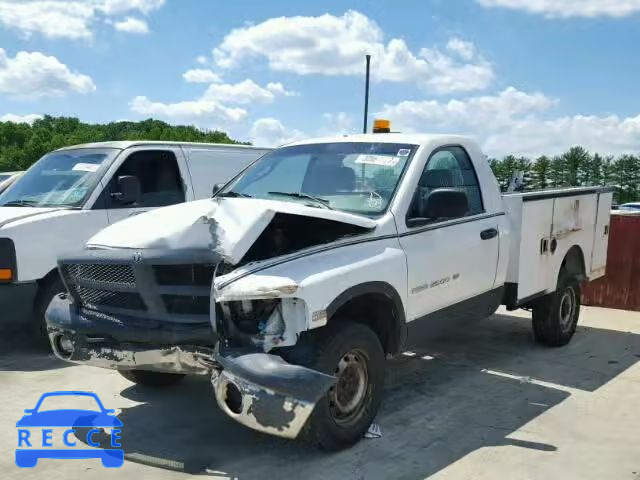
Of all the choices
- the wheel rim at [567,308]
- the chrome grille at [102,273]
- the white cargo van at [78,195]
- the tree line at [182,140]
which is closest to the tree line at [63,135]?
the tree line at [182,140]

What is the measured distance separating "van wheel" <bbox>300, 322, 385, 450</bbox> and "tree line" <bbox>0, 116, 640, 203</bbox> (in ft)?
14.6

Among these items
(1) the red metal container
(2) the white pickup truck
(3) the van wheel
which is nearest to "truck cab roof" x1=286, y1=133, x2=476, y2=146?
(2) the white pickup truck

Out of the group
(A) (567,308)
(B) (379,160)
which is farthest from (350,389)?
(A) (567,308)

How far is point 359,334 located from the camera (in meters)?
4.11

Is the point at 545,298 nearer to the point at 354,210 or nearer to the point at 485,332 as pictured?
the point at 485,332

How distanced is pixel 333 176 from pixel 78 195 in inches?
120

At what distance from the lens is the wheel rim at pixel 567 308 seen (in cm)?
696

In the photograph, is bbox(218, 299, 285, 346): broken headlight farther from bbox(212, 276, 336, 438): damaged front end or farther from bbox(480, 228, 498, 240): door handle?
bbox(480, 228, 498, 240): door handle

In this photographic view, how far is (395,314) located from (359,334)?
0.46m

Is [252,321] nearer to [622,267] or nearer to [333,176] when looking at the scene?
[333,176]

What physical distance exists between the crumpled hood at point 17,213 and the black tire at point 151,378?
77.5 inches

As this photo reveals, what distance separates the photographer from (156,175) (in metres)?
7.43

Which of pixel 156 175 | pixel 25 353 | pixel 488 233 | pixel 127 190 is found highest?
pixel 156 175

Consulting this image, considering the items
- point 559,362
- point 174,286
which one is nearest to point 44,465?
point 174,286
